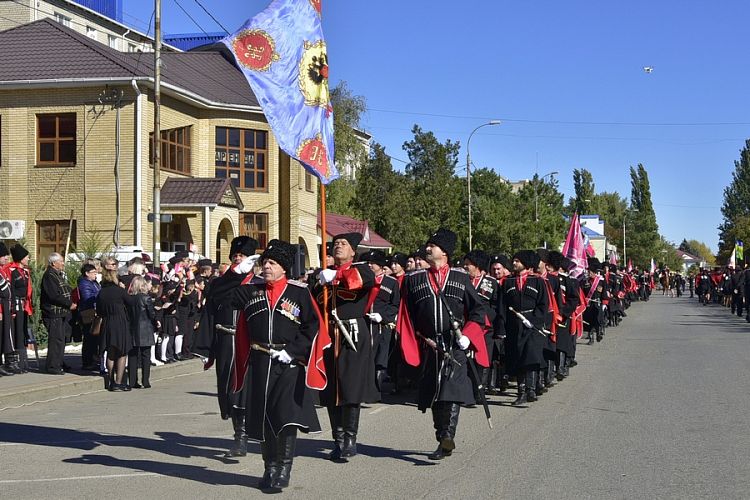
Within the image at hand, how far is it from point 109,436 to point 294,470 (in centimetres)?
275

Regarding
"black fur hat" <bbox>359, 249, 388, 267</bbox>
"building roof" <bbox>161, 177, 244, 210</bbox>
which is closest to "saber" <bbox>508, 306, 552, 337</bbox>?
"black fur hat" <bbox>359, 249, 388, 267</bbox>

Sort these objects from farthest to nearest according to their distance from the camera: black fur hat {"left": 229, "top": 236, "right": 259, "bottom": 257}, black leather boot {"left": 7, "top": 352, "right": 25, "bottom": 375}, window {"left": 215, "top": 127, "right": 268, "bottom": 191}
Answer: window {"left": 215, "top": 127, "right": 268, "bottom": 191} → black leather boot {"left": 7, "top": 352, "right": 25, "bottom": 375} → black fur hat {"left": 229, "top": 236, "right": 259, "bottom": 257}

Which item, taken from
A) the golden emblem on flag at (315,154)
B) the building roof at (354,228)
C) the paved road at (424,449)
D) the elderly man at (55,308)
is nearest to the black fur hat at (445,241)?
the golden emblem on flag at (315,154)

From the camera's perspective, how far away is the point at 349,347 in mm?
8852

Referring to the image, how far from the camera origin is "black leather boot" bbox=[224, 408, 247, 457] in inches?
344

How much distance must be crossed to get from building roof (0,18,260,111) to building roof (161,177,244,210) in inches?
114

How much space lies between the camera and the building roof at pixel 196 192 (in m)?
32.1

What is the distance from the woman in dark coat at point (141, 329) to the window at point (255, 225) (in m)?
22.1

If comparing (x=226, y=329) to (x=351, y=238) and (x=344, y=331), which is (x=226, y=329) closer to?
(x=344, y=331)

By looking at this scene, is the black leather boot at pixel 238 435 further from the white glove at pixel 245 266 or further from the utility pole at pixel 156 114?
the utility pole at pixel 156 114

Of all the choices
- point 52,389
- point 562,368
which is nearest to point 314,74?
point 52,389

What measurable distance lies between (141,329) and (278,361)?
23.8ft

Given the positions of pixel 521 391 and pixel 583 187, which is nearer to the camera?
pixel 521 391

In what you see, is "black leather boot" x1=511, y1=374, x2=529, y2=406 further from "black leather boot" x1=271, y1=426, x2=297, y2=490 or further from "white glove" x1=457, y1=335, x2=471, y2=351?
"black leather boot" x1=271, y1=426, x2=297, y2=490
